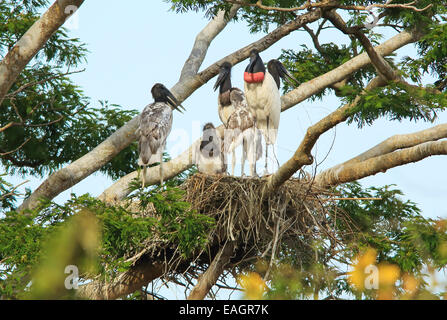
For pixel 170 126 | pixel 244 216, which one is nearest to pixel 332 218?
pixel 244 216

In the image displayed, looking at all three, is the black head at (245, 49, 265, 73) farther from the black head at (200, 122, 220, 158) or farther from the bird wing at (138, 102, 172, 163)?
the bird wing at (138, 102, 172, 163)

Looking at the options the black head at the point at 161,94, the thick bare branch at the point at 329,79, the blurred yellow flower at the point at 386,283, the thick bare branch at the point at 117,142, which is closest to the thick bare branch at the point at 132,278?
the thick bare branch at the point at 117,142

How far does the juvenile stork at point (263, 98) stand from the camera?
25.4 ft

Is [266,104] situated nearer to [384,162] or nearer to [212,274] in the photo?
[384,162]

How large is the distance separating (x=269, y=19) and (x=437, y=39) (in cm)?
344

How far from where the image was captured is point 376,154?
7629 millimetres

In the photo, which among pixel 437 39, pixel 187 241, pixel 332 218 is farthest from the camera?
pixel 437 39

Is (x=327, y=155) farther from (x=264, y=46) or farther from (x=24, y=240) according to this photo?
(x=264, y=46)

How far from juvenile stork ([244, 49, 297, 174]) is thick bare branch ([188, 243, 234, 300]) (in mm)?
1535

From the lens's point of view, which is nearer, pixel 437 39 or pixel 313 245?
pixel 313 245

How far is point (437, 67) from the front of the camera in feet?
25.1

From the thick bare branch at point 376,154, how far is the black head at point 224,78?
1803mm

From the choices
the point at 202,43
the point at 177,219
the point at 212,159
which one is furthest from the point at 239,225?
the point at 202,43
